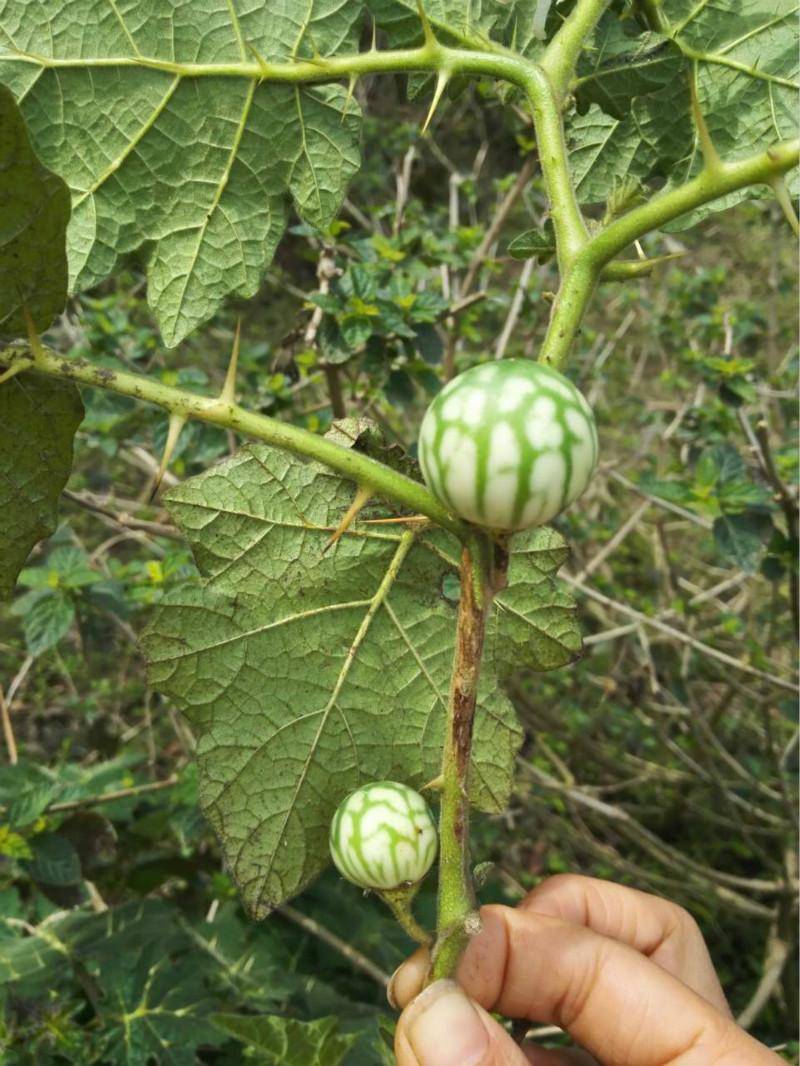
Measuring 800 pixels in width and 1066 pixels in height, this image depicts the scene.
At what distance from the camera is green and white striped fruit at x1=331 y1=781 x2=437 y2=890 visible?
111 centimetres

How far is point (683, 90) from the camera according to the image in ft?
4.55

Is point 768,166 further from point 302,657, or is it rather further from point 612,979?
point 612,979

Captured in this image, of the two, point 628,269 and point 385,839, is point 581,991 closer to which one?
point 385,839

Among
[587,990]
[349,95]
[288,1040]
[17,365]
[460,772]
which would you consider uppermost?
[349,95]

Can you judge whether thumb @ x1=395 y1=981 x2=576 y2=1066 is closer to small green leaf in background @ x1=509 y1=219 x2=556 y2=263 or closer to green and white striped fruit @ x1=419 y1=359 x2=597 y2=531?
green and white striped fruit @ x1=419 y1=359 x2=597 y2=531

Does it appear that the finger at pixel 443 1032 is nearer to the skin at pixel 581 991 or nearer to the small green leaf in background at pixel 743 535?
the skin at pixel 581 991

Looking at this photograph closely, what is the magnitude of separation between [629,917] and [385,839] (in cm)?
81

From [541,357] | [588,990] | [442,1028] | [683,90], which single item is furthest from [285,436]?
[588,990]

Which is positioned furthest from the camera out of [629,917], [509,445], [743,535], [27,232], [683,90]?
[743,535]

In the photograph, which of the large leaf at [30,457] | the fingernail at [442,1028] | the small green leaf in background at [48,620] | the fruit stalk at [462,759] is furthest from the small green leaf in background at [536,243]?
the small green leaf in background at [48,620]

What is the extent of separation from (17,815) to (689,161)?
1.86m

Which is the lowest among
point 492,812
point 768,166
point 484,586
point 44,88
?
point 492,812

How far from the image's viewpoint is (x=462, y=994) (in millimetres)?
1175

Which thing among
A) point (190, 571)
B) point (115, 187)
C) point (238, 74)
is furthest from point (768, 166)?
point (190, 571)
